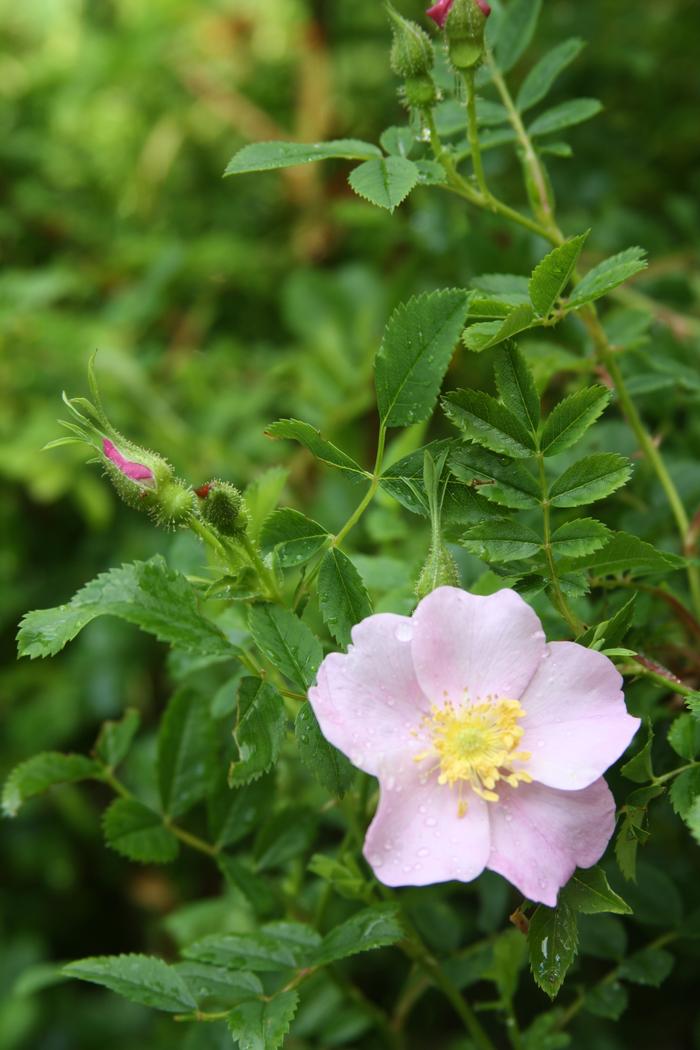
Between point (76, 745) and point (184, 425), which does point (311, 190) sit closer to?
point (184, 425)

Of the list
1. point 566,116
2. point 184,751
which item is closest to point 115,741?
point 184,751

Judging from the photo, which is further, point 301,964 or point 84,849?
point 84,849

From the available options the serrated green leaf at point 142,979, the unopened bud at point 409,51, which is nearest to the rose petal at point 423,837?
the serrated green leaf at point 142,979

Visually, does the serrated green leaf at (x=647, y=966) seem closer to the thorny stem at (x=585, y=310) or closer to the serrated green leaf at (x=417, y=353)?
the thorny stem at (x=585, y=310)

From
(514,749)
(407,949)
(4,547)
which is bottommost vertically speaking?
(4,547)

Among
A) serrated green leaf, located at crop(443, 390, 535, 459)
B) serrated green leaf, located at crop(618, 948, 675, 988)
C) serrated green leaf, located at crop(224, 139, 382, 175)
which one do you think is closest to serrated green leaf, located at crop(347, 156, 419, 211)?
serrated green leaf, located at crop(224, 139, 382, 175)

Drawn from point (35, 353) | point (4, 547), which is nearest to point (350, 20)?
point (35, 353)

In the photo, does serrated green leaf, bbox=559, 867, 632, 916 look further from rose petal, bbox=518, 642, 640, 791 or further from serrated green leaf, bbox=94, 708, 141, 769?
serrated green leaf, bbox=94, 708, 141, 769

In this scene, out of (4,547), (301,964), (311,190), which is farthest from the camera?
(311,190)
